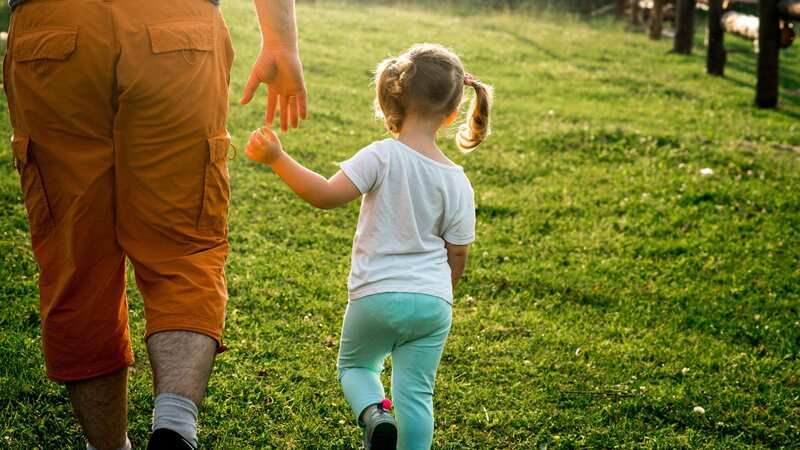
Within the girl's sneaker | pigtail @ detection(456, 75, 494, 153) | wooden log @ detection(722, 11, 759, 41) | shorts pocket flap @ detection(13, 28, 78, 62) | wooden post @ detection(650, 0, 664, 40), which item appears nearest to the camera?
shorts pocket flap @ detection(13, 28, 78, 62)

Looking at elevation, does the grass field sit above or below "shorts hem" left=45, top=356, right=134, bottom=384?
below

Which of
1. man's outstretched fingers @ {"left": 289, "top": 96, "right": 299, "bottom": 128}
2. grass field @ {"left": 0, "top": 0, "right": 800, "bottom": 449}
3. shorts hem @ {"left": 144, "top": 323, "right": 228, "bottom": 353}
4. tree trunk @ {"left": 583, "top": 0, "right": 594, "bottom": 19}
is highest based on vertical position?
man's outstretched fingers @ {"left": 289, "top": 96, "right": 299, "bottom": 128}

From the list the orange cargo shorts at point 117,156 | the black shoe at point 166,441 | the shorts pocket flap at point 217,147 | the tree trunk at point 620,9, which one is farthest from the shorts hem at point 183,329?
the tree trunk at point 620,9

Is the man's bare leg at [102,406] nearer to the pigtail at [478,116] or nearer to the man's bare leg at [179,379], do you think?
the man's bare leg at [179,379]

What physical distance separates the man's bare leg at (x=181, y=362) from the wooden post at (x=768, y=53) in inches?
339

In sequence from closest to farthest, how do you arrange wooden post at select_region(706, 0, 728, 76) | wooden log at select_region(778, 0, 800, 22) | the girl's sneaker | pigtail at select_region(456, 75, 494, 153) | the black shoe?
the black shoe → the girl's sneaker → pigtail at select_region(456, 75, 494, 153) → wooden log at select_region(778, 0, 800, 22) → wooden post at select_region(706, 0, 728, 76)

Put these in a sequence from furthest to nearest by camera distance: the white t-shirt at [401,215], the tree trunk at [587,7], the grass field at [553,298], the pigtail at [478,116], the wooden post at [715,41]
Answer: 1. the tree trunk at [587,7]
2. the wooden post at [715,41]
3. the grass field at [553,298]
4. the pigtail at [478,116]
5. the white t-shirt at [401,215]

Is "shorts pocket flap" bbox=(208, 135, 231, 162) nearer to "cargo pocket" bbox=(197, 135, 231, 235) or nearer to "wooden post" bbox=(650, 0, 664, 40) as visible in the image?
"cargo pocket" bbox=(197, 135, 231, 235)

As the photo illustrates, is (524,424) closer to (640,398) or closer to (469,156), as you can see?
(640,398)

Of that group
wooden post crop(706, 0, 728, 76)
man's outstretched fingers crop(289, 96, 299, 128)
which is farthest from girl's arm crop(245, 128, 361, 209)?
wooden post crop(706, 0, 728, 76)

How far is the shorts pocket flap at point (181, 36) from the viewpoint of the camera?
2342 mm

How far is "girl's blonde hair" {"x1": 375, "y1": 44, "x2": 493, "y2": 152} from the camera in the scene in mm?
2881

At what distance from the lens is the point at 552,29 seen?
16875 mm

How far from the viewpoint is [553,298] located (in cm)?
500
